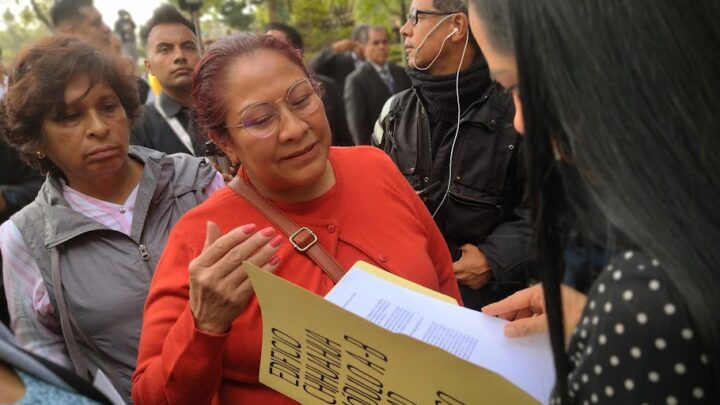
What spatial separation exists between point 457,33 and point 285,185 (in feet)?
4.01

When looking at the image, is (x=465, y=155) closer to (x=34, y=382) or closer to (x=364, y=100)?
(x=34, y=382)

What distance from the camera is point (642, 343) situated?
2.53 feet

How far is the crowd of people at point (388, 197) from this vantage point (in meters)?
0.78

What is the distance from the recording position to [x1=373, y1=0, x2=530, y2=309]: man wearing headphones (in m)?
2.42

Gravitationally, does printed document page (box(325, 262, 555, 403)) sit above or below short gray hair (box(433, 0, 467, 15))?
below

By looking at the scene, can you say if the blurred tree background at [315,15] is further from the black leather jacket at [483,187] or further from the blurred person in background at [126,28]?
the black leather jacket at [483,187]

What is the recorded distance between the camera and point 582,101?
2.61 ft

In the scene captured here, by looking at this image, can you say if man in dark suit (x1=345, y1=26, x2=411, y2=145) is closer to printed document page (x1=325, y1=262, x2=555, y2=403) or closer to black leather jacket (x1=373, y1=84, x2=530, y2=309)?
black leather jacket (x1=373, y1=84, x2=530, y2=309)

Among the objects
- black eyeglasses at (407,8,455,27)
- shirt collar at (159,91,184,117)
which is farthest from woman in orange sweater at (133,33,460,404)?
shirt collar at (159,91,184,117)

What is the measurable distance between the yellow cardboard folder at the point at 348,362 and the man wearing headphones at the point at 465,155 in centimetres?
127

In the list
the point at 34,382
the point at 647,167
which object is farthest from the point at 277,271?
the point at 647,167

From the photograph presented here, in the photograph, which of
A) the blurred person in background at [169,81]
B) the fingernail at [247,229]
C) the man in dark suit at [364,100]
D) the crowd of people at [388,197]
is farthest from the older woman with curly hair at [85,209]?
the man in dark suit at [364,100]

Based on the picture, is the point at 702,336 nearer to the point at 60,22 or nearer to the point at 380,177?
the point at 380,177

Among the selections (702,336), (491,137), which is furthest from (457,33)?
(702,336)
